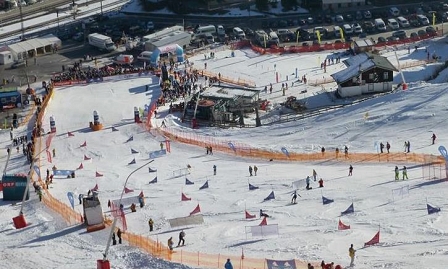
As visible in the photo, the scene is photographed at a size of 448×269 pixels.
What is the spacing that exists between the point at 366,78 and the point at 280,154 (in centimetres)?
1503

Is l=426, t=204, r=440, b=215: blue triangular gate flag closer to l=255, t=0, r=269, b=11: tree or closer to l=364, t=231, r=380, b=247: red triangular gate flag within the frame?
l=364, t=231, r=380, b=247: red triangular gate flag

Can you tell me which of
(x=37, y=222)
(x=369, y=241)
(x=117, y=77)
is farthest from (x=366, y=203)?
(x=117, y=77)

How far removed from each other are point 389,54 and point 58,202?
3803 centimetres

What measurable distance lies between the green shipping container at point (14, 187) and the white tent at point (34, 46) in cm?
3469

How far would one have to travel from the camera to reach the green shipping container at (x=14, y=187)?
145 ft

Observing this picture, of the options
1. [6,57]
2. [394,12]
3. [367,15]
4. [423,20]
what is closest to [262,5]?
[367,15]

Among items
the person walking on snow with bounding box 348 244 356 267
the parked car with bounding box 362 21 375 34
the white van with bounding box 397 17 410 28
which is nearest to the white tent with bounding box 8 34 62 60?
the parked car with bounding box 362 21 375 34

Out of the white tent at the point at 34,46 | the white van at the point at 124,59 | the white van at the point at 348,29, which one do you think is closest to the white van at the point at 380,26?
the white van at the point at 348,29

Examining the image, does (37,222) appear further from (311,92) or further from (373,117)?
(311,92)

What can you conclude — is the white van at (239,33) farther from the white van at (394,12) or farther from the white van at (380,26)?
the white van at (394,12)

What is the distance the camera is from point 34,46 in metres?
78.9

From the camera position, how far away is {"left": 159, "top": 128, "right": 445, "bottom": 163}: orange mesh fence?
47.0 m

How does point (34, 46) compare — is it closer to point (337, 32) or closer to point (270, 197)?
point (337, 32)

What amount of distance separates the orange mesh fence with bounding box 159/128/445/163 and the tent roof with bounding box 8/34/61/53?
25821 millimetres
